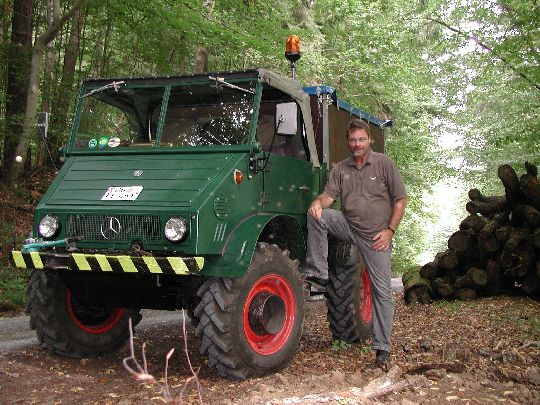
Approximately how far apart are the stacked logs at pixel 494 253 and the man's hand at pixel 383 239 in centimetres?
390

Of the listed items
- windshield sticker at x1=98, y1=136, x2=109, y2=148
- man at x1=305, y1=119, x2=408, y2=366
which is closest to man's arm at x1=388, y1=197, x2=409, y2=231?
man at x1=305, y1=119, x2=408, y2=366

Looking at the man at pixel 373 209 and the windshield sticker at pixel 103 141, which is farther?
the windshield sticker at pixel 103 141

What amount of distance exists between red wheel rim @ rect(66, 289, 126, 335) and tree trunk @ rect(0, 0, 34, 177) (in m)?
7.56

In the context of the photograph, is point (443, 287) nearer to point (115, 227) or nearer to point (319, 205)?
point (319, 205)

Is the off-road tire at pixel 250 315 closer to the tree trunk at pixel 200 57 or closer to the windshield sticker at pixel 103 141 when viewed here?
the windshield sticker at pixel 103 141

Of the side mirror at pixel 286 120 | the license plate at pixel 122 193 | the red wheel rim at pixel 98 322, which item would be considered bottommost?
the red wheel rim at pixel 98 322

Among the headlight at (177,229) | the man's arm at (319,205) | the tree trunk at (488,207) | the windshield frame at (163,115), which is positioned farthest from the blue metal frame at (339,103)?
the headlight at (177,229)

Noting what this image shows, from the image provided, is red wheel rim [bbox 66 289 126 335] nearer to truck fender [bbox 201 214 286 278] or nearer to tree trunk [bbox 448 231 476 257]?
truck fender [bbox 201 214 286 278]

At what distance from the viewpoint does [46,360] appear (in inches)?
212

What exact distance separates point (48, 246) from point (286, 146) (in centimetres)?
246

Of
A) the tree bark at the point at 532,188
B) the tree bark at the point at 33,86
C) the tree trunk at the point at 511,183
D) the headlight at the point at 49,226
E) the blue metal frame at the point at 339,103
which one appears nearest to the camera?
the headlight at the point at 49,226

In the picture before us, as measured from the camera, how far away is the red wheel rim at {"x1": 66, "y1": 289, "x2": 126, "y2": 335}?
5488 mm

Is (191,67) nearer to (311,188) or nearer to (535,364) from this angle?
(311,188)

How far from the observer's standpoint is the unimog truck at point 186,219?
4.60m
